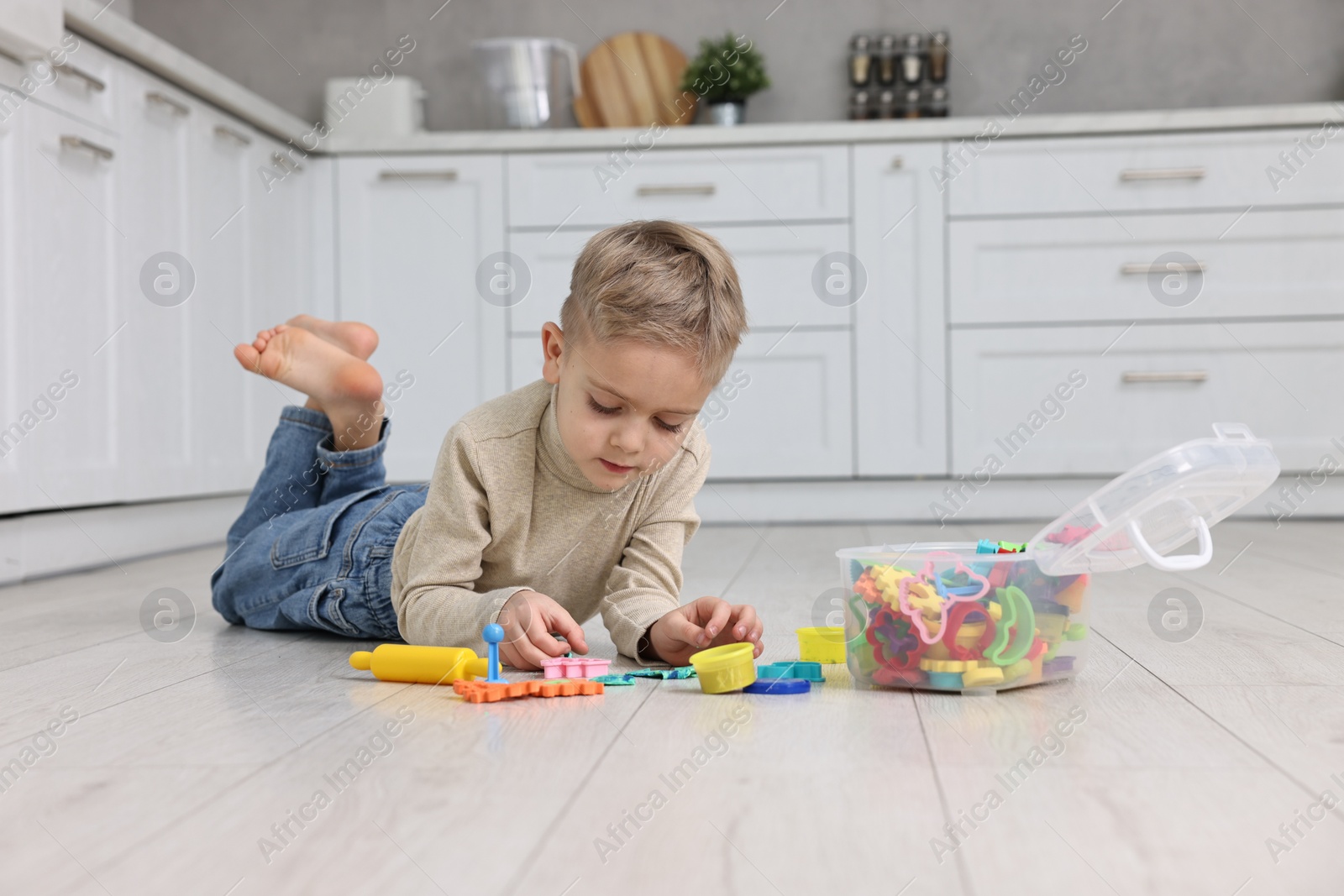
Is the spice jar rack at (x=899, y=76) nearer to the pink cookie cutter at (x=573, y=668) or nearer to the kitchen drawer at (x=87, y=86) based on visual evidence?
the kitchen drawer at (x=87, y=86)

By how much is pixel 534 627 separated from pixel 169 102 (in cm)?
166

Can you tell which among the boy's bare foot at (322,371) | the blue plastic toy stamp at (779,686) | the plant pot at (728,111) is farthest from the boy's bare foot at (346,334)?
the plant pot at (728,111)

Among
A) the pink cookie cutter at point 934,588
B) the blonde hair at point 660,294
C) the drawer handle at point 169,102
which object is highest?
the drawer handle at point 169,102

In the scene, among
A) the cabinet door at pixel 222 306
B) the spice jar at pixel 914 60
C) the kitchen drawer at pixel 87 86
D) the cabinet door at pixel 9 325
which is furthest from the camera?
the spice jar at pixel 914 60

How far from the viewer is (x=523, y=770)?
2.40 ft

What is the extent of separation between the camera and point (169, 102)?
7.27 ft

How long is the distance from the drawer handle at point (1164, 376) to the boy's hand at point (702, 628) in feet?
6.41

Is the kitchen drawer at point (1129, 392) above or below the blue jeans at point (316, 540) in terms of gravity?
above

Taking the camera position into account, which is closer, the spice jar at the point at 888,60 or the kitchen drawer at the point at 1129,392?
the kitchen drawer at the point at 1129,392

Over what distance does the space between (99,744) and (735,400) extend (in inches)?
81.9

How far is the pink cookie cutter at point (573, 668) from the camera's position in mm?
1002

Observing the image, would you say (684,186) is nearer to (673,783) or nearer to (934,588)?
(934,588)

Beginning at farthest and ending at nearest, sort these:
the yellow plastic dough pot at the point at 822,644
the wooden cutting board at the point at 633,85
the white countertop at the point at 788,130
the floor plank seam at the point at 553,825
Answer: the wooden cutting board at the point at 633,85 < the white countertop at the point at 788,130 < the yellow plastic dough pot at the point at 822,644 < the floor plank seam at the point at 553,825

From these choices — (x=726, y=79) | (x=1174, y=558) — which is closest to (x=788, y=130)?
(x=726, y=79)
